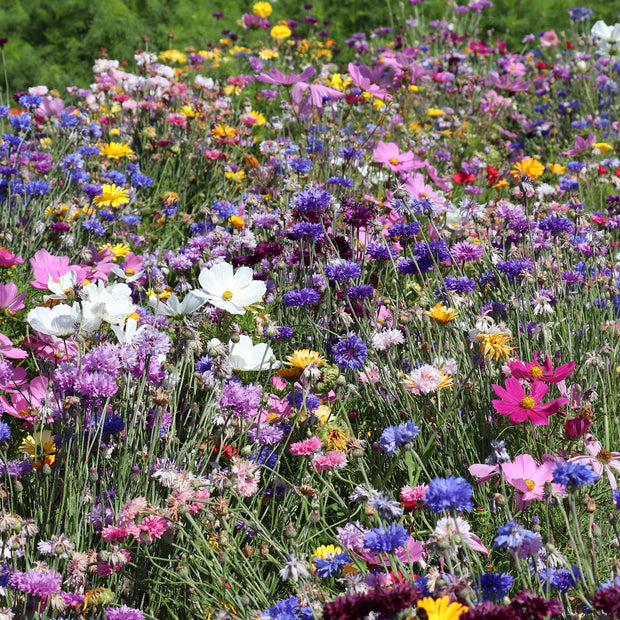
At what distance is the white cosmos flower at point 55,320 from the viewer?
164 cm

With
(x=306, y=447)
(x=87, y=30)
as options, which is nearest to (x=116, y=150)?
(x=306, y=447)

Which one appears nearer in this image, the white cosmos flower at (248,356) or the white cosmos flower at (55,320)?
the white cosmos flower at (55,320)

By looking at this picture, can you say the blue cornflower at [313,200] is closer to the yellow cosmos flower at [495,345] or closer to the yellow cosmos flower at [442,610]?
the yellow cosmos flower at [495,345]

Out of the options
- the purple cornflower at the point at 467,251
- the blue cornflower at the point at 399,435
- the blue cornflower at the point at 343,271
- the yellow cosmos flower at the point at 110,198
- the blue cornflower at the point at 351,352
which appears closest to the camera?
the blue cornflower at the point at 399,435

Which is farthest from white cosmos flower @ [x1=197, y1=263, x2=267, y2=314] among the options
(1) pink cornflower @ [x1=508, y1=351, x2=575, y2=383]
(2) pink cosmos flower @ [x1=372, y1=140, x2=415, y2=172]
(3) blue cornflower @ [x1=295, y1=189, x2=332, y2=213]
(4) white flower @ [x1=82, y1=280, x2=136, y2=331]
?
(2) pink cosmos flower @ [x1=372, y1=140, x2=415, y2=172]

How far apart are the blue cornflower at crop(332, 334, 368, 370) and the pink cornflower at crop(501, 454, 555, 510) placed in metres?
0.49

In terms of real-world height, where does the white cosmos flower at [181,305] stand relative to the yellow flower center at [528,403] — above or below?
below

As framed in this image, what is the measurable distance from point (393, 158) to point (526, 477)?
75.3 inches

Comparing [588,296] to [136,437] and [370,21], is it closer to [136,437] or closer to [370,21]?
[136,437]

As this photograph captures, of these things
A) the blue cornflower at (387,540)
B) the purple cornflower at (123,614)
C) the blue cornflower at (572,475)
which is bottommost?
the purple cornflower at (123,614)

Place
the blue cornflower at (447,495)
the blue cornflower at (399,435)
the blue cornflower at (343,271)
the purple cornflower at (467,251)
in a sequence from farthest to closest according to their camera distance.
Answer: the purple cornflower at (467,251) < the blue cornflower at (343,271) < the blue cornflower at (399,435) < the blue cornflower at (447,495)

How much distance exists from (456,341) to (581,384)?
375 millimetres

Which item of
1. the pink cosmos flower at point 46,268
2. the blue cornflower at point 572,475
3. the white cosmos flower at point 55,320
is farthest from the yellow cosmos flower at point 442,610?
the pink cosmos flower at point 46,268

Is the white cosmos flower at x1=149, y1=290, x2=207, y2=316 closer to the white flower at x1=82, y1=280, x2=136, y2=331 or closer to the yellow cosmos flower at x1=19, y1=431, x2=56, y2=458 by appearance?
the white flower at x1=82, y1=280, x2=136, y2=331
